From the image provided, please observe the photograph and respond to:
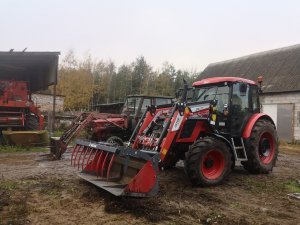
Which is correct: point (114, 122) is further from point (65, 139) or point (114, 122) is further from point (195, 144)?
point (195, 144)

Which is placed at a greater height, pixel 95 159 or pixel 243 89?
pixel 243 89

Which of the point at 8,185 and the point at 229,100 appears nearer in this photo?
the point at 8,185

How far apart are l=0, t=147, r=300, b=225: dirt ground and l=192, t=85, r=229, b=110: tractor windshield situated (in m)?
1.68

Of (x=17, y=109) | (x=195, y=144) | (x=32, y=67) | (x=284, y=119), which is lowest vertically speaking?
(x=195, y=144)

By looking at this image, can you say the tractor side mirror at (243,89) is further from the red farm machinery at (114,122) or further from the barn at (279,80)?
the barn at (279,80)

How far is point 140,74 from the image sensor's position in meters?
53.1

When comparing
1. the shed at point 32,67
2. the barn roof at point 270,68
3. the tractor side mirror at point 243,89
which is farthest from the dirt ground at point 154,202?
the barn roof at point 270,68

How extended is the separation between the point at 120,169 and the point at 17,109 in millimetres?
9175

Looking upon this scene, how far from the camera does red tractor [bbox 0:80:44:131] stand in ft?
44.5

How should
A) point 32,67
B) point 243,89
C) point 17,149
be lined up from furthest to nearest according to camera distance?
point 32,67 < point 17,149 < point 243,89

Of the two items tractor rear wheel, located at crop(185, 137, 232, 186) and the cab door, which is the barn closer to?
the cab door

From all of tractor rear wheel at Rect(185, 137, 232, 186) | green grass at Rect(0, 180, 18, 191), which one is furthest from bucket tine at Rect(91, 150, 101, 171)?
tractor rear wheel at Rect(185, 137, 232, 186)

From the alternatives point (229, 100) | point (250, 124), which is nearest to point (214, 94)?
point (229, 100)

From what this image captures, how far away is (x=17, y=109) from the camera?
14000mm
